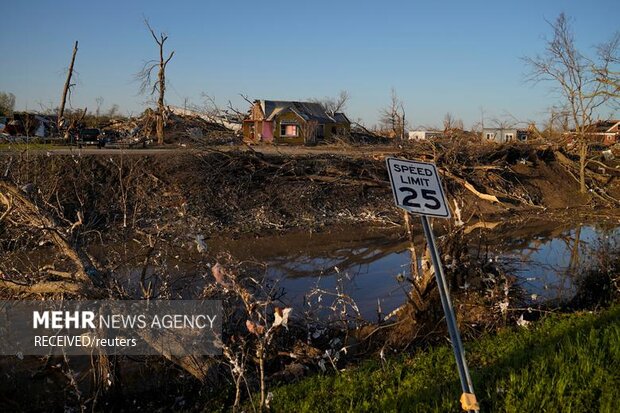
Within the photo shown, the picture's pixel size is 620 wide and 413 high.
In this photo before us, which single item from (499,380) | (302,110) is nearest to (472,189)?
(499,380)

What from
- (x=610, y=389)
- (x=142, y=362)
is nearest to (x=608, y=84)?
(x=610, y=389)

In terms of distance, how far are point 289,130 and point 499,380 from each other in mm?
34544

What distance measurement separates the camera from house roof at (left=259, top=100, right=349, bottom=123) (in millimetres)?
38219

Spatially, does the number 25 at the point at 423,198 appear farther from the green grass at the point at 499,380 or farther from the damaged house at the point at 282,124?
the damaged house at the point at 282,124

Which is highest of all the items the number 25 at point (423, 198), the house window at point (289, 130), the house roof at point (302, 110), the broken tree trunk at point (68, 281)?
the house roof at point (302, 110)

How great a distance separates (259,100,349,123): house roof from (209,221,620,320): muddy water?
23216mm

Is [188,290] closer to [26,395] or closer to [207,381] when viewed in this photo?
[207,381]

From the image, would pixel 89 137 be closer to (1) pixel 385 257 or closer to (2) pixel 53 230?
(1) pixel 385 257

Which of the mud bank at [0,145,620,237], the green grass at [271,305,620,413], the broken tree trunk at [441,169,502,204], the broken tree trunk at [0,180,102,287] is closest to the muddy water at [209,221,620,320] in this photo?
the mud bank at [0,145,620,237]

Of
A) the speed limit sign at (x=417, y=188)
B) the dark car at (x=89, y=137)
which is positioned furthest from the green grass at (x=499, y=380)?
the dark car at (x=89, y=137)

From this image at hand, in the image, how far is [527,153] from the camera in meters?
23.6

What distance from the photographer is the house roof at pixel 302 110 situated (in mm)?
38219

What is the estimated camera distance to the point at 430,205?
3.98 meters

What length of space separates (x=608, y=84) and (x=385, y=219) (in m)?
8.47
